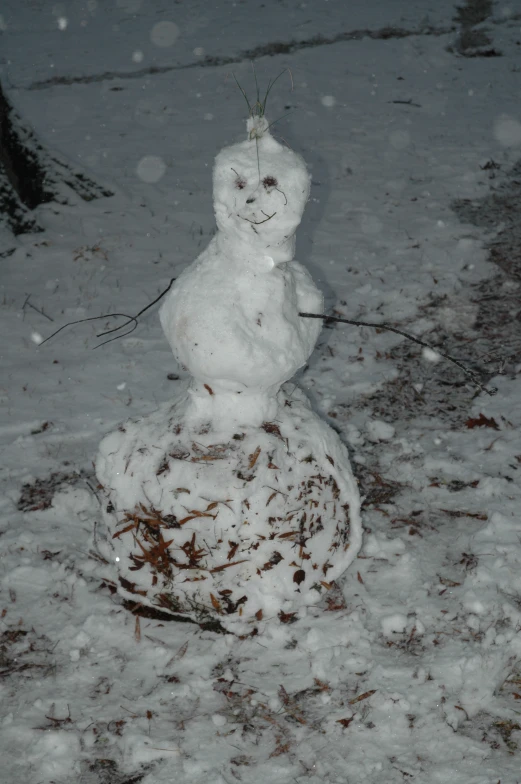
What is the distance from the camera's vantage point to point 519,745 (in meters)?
2.81

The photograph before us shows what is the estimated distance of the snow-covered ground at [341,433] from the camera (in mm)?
2871

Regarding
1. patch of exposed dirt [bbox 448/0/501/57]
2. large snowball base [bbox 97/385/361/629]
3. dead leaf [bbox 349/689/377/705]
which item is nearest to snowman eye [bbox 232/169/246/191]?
large snowball base [bbox 97/385/361/629]

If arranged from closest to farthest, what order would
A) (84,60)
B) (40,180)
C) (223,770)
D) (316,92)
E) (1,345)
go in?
(223,770) < (1,345) < (40,180) < (316,92) < (84,60)

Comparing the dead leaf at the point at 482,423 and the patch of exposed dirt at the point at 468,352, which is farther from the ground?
the patch of exposed dirt at the point at 468,352

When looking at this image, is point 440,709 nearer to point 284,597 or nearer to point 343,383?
point 284,597

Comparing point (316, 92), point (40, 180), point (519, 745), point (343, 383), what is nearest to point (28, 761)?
point (519, 745)

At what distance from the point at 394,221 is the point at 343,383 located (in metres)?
2.85

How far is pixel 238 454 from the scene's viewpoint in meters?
3.10

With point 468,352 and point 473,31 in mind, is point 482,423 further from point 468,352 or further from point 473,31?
point 473,31

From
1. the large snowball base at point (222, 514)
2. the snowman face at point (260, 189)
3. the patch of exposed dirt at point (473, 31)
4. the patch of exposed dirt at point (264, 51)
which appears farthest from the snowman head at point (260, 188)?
→ the patch of exposed dirt at point (473, 31)

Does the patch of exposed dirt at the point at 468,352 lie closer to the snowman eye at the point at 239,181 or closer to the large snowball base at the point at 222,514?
the large snowball base at the point at 222,514

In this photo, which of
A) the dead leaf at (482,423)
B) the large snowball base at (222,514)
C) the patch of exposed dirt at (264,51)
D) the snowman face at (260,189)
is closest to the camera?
the snowman face at (260,189)

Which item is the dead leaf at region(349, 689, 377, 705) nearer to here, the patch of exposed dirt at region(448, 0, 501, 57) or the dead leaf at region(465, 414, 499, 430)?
the dead leaf at region(465, 414, 499, 430)

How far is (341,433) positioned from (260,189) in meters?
2.28
